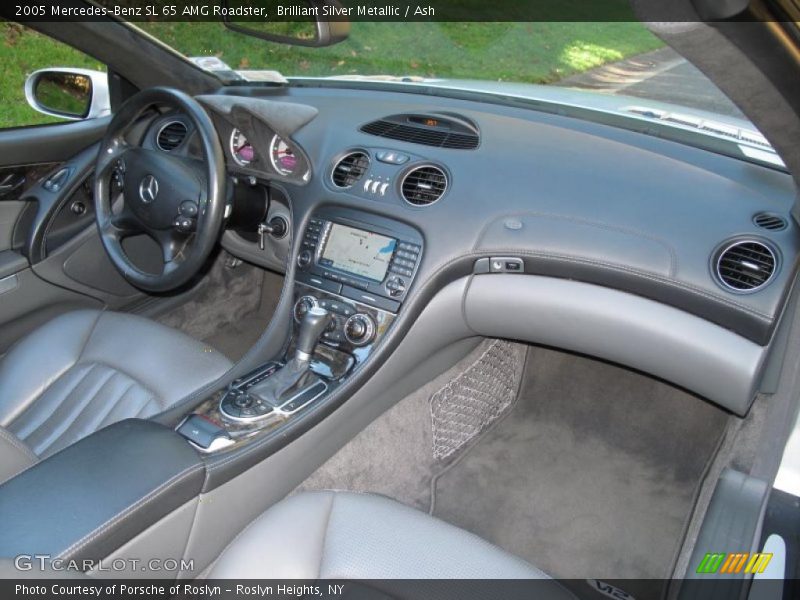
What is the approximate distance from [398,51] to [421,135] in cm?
69

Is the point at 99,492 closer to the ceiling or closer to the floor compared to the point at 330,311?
closer to the floor

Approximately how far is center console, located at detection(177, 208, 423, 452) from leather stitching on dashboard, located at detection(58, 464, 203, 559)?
0.30 m

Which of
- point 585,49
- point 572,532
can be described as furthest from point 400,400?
point 585,49

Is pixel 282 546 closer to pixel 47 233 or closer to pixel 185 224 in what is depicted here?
pixel 185 224

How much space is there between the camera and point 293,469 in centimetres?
201

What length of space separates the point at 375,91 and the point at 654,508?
1743 millimetres

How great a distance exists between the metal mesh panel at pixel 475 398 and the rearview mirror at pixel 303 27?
1207 millimetres

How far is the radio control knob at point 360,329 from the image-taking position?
217cm

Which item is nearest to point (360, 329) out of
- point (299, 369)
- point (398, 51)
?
point (299, 369)

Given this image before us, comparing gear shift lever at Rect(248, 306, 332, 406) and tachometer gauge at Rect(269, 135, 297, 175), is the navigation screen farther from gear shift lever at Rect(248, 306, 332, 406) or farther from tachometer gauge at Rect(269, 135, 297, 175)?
tachometer gauge at Rect(269, 135, 297, 175)

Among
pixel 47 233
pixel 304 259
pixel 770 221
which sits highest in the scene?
pixel 770 221

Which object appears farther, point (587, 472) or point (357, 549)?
point (587, 472)

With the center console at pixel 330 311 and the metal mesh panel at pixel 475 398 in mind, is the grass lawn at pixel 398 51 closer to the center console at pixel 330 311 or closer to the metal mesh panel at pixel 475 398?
the center console at pixel 330 311

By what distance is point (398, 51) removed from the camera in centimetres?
288
